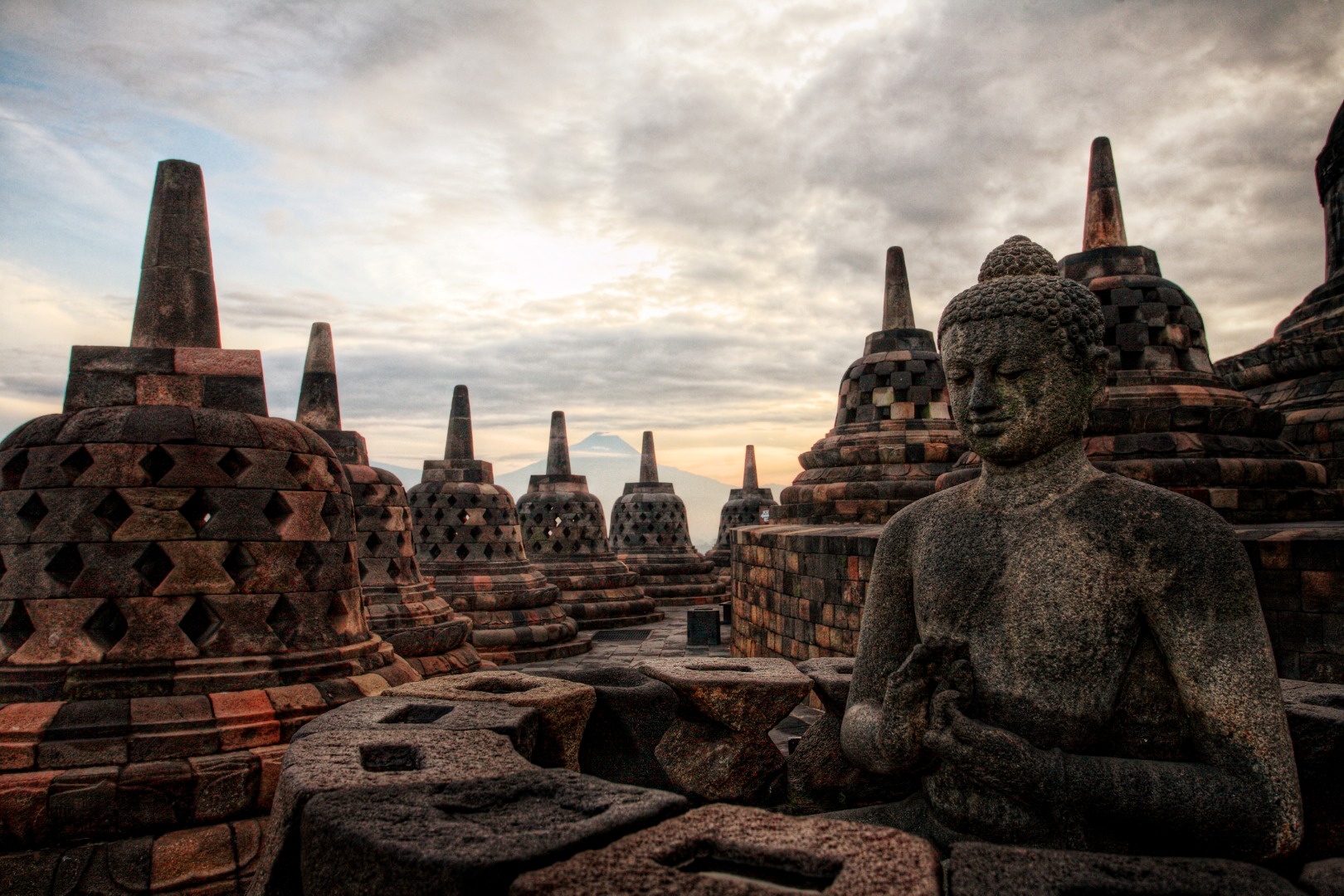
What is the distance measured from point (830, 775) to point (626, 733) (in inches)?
28.4

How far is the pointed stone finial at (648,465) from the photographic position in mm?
17719

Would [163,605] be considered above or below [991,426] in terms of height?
below

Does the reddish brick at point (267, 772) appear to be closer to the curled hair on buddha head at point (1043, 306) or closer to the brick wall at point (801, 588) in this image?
the curled hair on buddha head at point (1043, 306)

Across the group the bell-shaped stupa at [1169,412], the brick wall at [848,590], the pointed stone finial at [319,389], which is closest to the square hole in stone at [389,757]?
the brick wall at [848,590]

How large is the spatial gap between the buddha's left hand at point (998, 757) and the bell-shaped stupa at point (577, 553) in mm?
10838

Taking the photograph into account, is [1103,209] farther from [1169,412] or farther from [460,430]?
[460,430]

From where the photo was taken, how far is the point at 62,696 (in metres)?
3.36

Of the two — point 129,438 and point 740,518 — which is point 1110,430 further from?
point 740,518

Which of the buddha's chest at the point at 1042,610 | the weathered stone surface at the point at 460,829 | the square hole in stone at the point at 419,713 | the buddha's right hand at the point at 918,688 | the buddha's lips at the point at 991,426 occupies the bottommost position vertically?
the weathered stone surface at the point at 460,829

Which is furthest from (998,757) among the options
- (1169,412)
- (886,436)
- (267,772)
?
(886,436)

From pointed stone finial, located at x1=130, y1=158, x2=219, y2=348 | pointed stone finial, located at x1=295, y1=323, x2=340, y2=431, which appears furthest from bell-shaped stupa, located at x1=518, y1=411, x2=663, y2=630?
pointed stone finial, located at x1=130, y1=158, x2=219, y2=348

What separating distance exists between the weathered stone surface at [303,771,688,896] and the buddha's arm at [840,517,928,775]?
50cm

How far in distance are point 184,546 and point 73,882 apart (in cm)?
127

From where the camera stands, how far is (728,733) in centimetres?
269
